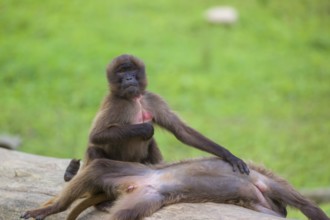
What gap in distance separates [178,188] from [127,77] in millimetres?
1227

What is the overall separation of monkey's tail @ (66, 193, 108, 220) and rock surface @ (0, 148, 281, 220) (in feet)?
0.34

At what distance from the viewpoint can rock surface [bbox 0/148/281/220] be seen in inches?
220

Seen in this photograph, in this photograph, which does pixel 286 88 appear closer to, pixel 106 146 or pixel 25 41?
pixel 25 41

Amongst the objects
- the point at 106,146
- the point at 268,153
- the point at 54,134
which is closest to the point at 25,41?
the point at 54,134

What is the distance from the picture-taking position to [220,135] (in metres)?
12.1

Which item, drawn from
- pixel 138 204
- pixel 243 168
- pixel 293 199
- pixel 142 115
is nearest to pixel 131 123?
pixel 142 115

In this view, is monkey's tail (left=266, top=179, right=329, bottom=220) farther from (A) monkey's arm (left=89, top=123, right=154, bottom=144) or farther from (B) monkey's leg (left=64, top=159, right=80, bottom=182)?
(B) monkey's leg (left=64, top=159, right=80, bottom=182)

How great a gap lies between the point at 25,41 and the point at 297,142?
595 cm

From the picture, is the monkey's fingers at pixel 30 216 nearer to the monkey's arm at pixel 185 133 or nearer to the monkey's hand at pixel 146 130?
the monkey's hand at pixel 146 130

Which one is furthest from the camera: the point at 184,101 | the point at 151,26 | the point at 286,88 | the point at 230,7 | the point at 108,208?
the point at 230,7

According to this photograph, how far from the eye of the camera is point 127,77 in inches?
258

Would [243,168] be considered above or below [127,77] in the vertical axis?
below

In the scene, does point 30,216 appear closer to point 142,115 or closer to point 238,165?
point 142,115

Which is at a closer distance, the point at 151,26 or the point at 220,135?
the point at 220,135
